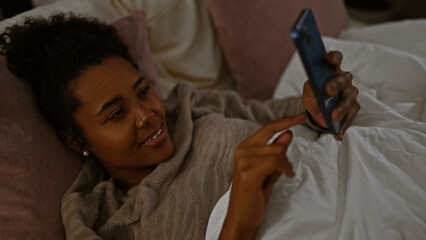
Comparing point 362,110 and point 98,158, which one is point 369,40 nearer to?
point 362,110

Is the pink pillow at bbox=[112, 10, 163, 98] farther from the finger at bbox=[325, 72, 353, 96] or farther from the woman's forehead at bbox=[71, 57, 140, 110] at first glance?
the finger at bbox=[325, 72, 353, 96]

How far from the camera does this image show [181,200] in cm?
85

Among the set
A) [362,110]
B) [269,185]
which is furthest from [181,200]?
[362,110]

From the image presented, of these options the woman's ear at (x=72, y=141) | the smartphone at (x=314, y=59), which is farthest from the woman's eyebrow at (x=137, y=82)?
the smartphone at (x=314, y=59)

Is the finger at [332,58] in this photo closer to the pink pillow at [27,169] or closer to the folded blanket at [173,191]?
the folded blanket at [173,191]

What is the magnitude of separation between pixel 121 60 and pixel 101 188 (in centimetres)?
35

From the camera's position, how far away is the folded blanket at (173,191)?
834mm

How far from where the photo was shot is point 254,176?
0.63 meters

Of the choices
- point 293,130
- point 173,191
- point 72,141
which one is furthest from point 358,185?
point 72,141

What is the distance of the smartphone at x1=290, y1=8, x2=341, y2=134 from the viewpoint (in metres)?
0.57

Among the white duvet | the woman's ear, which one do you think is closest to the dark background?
the white duvet

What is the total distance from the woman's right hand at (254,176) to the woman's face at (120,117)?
318 mm

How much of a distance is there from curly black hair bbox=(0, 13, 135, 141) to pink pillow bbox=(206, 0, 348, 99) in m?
0.48

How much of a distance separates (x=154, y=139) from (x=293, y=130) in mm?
376
